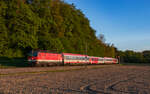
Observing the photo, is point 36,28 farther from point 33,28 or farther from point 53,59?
point 53,59

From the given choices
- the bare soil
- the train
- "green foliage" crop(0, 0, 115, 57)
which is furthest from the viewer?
"green foliage" crop(0, 0, 115, 57)

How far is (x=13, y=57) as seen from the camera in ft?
141

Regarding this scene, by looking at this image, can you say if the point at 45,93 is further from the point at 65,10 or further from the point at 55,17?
the point at 65,10

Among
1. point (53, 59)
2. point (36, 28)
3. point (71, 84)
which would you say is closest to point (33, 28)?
point (36, 28)

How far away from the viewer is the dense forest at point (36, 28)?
42.6 metres

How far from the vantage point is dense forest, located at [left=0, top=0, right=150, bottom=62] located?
4262cm

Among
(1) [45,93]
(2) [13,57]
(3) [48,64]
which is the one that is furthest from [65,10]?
(1) [45,93]

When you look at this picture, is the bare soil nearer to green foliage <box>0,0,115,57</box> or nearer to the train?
the train

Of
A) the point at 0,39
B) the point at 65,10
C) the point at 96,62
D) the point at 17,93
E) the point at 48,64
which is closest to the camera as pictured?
the point at 17,93

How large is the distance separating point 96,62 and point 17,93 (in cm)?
5030

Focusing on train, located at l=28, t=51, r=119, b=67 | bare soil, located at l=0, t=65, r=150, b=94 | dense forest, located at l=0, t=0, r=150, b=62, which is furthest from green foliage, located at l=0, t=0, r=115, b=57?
bare soil, located at l=0, t=65, r=150, b=94

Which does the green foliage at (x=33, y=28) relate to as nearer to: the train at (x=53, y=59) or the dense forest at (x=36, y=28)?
the dense forest at (x=36, y=28)

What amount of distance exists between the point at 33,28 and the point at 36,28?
1.70 metres

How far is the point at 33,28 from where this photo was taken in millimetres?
46031
